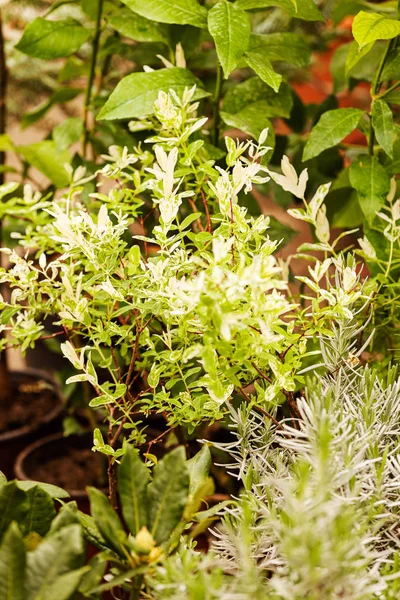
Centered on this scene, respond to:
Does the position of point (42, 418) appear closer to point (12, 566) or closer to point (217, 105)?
point (217, 105)

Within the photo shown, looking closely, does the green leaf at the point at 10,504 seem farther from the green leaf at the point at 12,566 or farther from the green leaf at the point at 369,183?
the green leaf at the point at 369,183

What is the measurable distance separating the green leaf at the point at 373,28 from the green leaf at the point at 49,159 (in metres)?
0.49

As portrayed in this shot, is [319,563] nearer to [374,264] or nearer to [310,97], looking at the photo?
[374,264]

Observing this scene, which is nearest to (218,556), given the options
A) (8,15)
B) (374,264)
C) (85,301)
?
(85,301)

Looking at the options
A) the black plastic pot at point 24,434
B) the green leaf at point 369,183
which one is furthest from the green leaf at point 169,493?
the black plastic pot at point 24,434

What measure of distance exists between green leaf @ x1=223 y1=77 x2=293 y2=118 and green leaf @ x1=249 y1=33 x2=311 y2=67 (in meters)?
0.04

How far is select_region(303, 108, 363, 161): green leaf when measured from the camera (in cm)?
71

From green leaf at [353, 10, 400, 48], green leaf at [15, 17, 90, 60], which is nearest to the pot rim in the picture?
green leaf at [15, 17, 90, 60]

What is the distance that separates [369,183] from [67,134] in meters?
0.46

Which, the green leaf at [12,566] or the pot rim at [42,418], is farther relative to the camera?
the pot rim at [42,418]

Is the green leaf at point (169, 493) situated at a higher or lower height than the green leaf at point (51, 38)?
lower

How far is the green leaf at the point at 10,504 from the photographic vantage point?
47 cm

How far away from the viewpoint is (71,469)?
117 cm

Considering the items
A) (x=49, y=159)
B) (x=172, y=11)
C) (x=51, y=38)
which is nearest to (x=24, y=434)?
(x=49, y=159)
